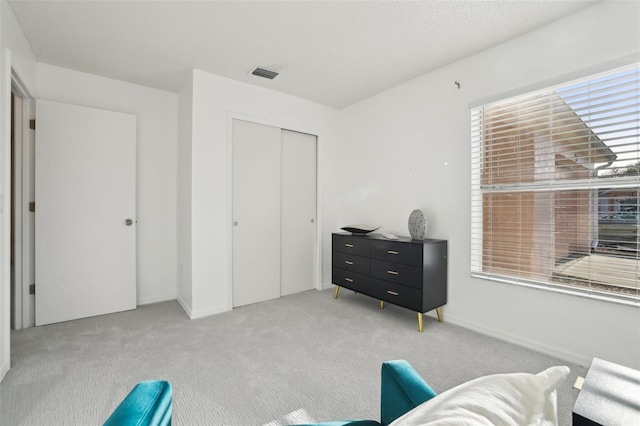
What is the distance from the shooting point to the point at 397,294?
293 centimetres

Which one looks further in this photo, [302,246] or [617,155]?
[302,246]

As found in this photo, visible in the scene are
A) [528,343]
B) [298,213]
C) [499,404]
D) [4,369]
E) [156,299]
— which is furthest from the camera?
[298,213]

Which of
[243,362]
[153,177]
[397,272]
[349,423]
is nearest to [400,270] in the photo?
[397,272]

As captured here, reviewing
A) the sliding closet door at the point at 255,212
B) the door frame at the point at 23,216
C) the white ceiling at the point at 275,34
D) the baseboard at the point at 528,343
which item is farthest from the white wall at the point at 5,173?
the baseboard at the point at 528,343

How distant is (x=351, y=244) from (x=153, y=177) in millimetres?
2503

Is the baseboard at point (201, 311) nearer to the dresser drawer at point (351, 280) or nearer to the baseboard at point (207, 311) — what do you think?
the baseboard at point (207, 311)

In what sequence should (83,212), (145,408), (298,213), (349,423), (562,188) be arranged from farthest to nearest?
(298,213) → (83,212) → (562,188) → (349,423) → (145,408)

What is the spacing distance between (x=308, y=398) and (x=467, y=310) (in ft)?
5.92

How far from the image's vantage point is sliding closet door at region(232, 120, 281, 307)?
11.3 ft

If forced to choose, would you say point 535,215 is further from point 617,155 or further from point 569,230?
point 617,155

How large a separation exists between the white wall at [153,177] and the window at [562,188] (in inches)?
134

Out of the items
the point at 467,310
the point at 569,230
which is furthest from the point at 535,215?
the point at 467,310

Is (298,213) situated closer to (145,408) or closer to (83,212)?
(83,212)

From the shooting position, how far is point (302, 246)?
402cm
